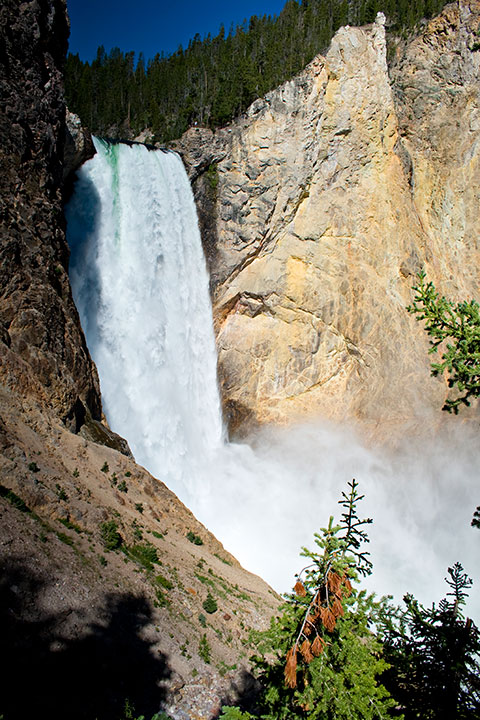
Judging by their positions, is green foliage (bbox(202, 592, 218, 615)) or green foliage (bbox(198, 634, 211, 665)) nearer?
green foliage (bbox(198, 634, 211, 665))

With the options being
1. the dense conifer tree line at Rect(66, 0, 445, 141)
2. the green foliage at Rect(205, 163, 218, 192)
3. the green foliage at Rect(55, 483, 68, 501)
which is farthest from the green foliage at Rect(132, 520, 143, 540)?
the dense conifer tree line at Rect(66, 0, 445, 141)

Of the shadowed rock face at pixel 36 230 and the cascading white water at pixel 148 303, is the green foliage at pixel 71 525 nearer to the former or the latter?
the shadowed rock face at pixel 36 230

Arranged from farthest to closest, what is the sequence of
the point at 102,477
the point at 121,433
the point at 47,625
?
the point at 121,433, the point at 102,477, the point at 47,625

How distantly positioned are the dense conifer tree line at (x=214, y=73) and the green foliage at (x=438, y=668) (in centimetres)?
3248

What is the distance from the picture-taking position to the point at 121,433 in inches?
897

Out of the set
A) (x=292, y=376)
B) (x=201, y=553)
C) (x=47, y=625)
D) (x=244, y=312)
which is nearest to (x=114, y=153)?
(x=244, y=312)

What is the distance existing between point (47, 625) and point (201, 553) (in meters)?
8.27

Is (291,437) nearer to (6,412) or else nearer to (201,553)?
(201,553)

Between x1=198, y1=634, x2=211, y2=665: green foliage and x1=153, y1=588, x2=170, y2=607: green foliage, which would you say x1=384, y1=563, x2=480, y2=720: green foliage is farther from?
x1=153, y1=588, x2=170, y2=607: green foliage

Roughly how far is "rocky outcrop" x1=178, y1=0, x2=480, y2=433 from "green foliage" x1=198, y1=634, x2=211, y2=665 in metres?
18.9

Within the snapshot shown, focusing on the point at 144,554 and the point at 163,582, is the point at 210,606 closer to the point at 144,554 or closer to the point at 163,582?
the point at 163,582

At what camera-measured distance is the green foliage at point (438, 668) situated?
5359 millimetres

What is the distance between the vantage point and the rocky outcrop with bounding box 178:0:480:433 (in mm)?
29016

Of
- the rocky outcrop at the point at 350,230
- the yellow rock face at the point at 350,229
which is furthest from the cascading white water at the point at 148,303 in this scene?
the yellow rock face at the point at 350,229
